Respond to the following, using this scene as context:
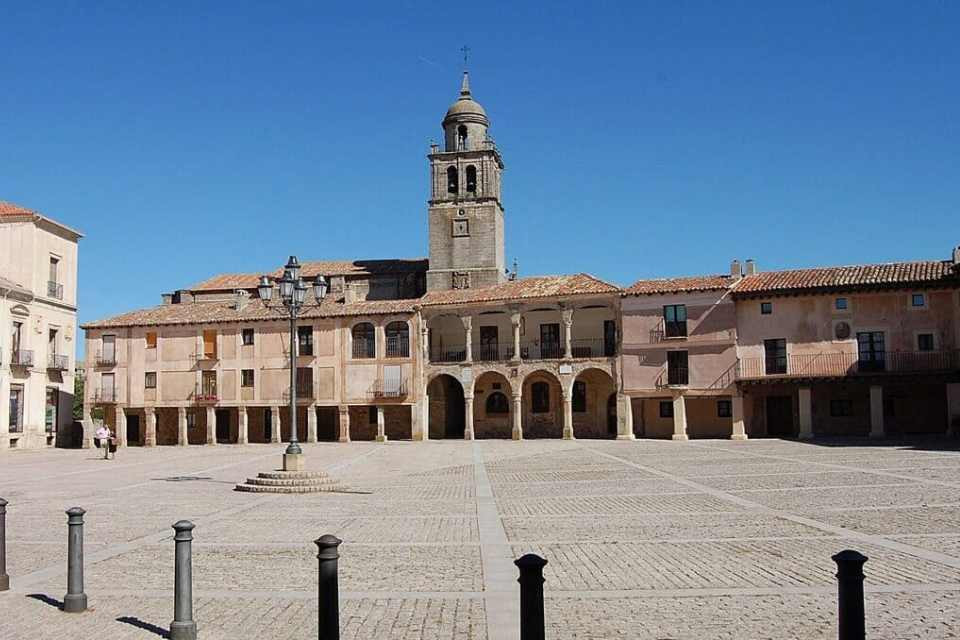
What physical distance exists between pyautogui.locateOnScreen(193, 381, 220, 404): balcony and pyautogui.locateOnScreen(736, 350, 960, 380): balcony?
2736 centimetres

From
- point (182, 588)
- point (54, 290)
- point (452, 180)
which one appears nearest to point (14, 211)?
point (54, 290)

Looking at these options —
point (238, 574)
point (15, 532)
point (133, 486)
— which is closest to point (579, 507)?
point (238, 574)

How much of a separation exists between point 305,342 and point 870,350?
92.0 ft

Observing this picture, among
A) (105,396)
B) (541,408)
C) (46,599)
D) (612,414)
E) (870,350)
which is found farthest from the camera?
(105,396)

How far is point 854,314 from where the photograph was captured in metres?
40.7

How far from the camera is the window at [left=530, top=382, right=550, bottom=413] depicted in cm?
5006

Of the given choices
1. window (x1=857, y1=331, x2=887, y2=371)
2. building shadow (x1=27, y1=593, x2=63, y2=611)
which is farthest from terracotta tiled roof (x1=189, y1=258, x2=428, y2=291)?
building shadow (x1=27, y1=593, x2=63, y2=611)

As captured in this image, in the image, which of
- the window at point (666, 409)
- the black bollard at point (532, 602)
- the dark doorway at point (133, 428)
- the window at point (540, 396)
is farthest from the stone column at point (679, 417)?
the black bollard at point (532, 602)

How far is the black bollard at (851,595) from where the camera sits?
508cm

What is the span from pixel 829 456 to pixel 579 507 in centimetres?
1484

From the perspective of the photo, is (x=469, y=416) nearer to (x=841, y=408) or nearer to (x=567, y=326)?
(x=567, y=326)

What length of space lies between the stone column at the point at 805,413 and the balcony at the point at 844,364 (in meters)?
0.77

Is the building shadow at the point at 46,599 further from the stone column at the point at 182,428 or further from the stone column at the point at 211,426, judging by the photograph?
the stone column at the point at 182,428

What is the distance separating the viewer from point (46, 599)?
874 cm
